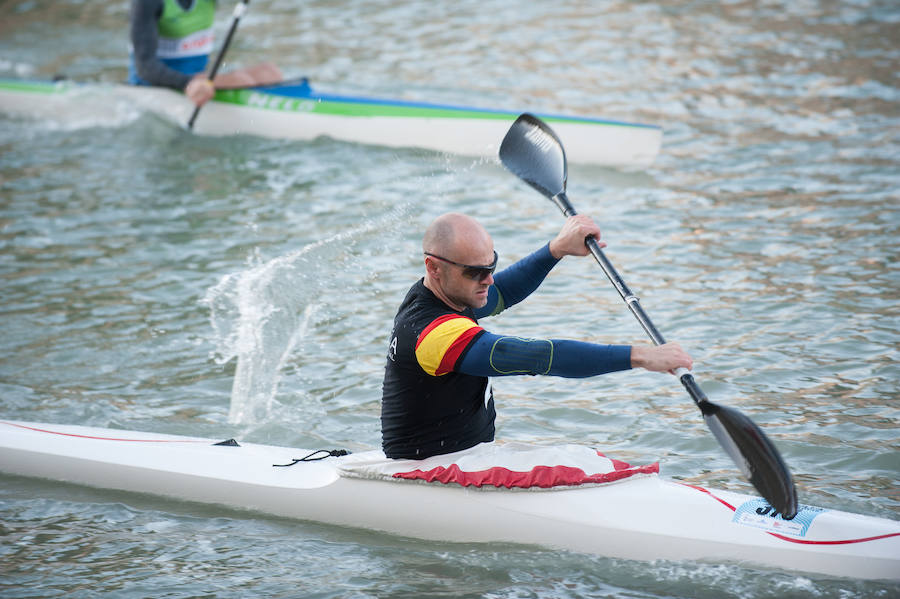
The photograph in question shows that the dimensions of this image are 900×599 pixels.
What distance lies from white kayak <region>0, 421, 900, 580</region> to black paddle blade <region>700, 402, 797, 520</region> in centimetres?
17

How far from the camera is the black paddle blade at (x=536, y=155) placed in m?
4.73

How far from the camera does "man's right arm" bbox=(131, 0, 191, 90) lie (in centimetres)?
889

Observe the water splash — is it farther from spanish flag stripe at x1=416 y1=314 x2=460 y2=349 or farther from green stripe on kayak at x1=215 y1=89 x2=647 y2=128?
green stripe on kayak at x1=215 y1=89 x2=647 y2=128

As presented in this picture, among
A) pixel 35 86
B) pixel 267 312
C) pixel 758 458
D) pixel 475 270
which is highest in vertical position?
pixel 35 86

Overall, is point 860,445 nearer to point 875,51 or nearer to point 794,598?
point 794,598

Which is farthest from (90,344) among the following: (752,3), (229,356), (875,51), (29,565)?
(752,3)

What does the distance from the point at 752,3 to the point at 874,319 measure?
822 cm

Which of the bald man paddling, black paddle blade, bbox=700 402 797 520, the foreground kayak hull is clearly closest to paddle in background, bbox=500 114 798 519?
black paddle blade, bbox=700 402 797 520

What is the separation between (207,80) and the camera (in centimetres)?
918

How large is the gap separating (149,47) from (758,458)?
7198 millimetres

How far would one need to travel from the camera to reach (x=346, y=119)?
29.8 ft

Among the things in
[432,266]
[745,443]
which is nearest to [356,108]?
[432,266]

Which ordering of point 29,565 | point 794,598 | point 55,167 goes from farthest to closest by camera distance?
1. point 55,167
2. point 29,565
3. point 794,598

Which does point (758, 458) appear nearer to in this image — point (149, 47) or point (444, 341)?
point (444, 341)
